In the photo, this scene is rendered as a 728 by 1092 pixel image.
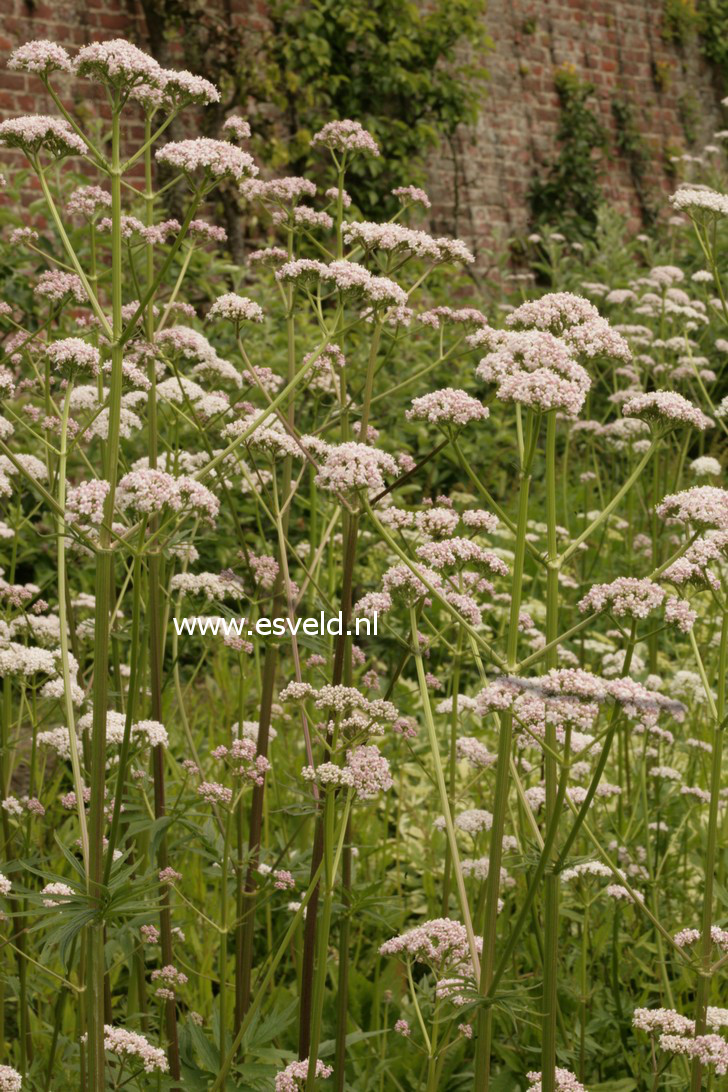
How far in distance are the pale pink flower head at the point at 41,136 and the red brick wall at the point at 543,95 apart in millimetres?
6493

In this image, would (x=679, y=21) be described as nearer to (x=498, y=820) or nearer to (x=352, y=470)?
(x=352, y=470)

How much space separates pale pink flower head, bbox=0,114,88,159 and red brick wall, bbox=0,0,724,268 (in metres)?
6.49

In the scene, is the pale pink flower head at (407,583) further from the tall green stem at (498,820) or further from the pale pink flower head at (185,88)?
the pale pink flower head at (185,88)

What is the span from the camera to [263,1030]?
226cm

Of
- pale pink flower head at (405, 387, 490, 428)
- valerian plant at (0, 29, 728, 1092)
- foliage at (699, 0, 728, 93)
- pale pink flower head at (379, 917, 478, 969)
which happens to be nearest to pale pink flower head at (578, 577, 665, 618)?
valerian plant at (0, 29, 728, 1092)

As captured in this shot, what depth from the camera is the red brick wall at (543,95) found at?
1048 cm

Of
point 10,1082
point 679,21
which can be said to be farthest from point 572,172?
point 10,1082

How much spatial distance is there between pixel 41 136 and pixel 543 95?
10.2 m

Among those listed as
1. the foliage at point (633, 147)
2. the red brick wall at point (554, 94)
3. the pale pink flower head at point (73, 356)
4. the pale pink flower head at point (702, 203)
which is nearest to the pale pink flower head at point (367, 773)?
the pale pink flower head at point (73, 356)

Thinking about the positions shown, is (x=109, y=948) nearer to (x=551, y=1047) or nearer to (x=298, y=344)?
(x=551, y=1047)

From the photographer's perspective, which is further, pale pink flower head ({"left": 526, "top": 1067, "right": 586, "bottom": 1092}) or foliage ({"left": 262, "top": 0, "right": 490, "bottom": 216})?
foliage ({"left": 262, "top": 0, "right": 490, "bottom": 216})

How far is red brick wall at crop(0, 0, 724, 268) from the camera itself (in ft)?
34.4

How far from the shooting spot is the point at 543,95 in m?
11.4

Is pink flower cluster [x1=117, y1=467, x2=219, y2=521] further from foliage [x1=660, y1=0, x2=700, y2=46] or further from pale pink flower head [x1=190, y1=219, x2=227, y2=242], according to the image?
foliage [x1=660, y1=0, x2=700, y2=46]
